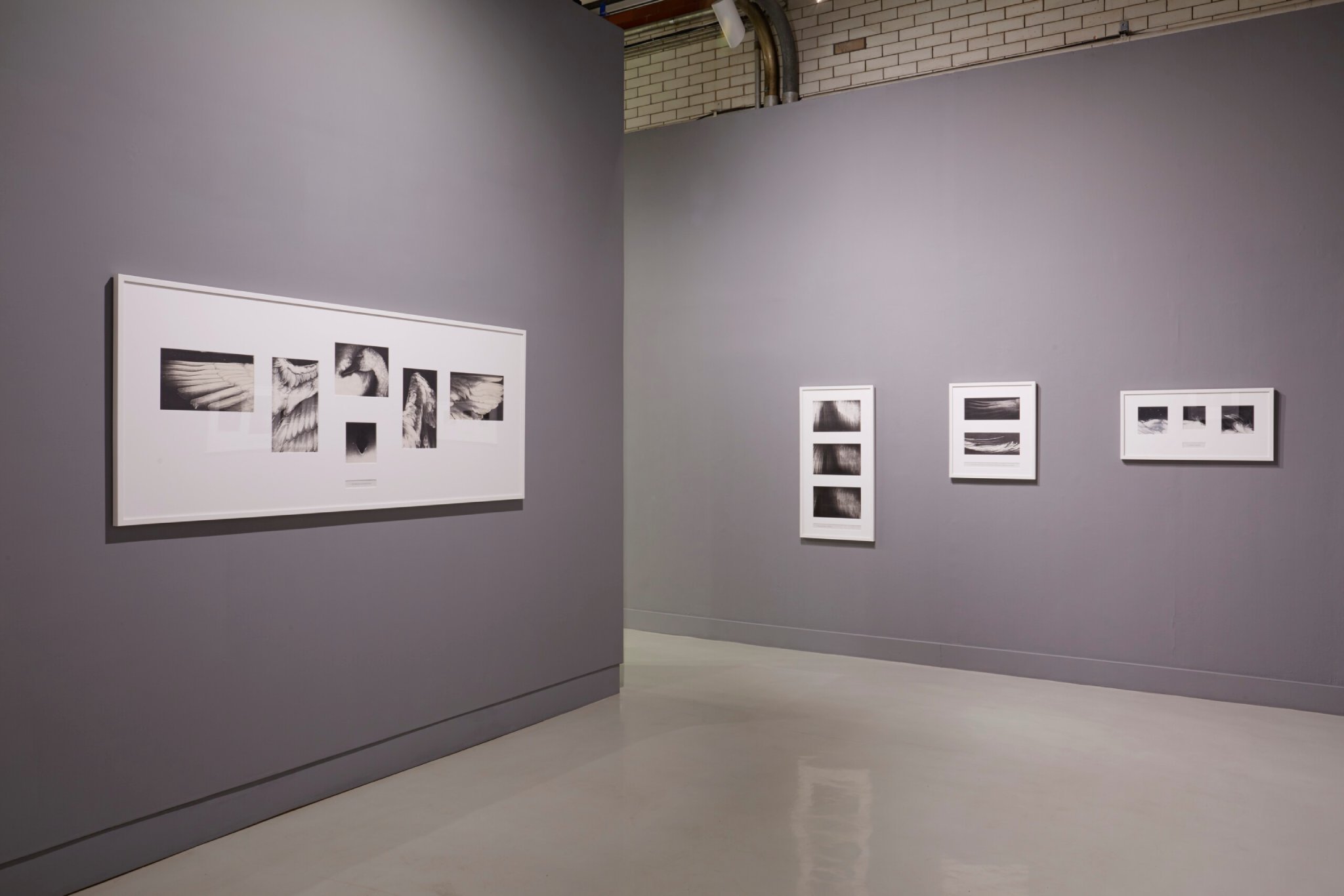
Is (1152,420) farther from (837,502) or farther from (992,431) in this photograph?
(837,502)

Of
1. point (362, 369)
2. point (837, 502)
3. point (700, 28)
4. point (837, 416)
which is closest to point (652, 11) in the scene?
point (700, 28)

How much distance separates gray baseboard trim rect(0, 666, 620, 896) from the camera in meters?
3.28

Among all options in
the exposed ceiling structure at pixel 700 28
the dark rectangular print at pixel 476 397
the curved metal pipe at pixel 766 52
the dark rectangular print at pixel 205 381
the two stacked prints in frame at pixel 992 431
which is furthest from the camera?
the curved metal pipe at pixel 766 52

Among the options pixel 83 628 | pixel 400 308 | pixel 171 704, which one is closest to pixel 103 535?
pixel 83 628

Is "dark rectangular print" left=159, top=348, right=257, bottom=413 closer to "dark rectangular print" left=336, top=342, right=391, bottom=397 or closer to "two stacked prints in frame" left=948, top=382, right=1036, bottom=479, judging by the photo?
"dark rectangular print" left=336, top=342, right=391, bottom=397

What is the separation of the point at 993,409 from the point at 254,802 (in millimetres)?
5089

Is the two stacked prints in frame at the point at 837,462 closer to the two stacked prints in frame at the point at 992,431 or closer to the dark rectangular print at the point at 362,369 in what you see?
the two stacked prints in frame at the point at 992,431

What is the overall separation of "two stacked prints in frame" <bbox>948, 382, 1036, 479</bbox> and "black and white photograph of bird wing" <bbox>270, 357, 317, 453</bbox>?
4426 mm

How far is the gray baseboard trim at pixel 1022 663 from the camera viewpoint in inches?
229

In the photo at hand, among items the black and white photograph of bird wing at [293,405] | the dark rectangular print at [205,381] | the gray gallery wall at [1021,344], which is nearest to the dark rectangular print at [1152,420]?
the gray gallery wall at [1021,344]

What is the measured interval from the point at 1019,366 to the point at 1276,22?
253 centimetres

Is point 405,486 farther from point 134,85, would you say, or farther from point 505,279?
point 134,85

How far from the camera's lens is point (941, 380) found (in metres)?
6.88

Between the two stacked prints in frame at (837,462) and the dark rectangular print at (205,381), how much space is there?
4.43m
